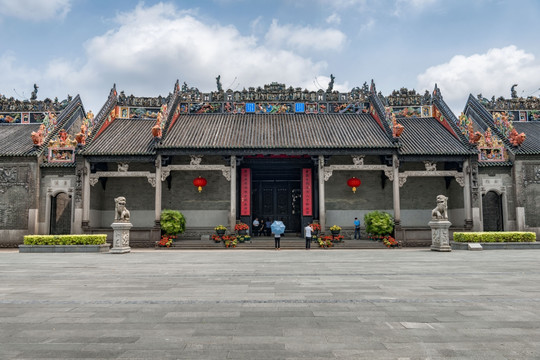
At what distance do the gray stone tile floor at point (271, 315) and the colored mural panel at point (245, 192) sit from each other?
11.5 meters

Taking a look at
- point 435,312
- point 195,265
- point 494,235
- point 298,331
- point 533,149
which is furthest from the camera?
point 533,149

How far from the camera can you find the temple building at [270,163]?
60.6ft

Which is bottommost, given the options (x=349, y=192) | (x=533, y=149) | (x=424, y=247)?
(x=424, y=247)

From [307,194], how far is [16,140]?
15.9 m

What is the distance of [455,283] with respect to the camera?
23.1 feet

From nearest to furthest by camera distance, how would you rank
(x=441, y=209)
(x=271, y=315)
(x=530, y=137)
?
(x=271, y=315)
(x=441, y=209)
(x=530, y=137)

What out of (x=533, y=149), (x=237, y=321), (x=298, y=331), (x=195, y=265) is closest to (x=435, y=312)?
(x=298, y=331)

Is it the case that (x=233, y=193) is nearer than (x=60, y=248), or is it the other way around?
(x=60, y=248)

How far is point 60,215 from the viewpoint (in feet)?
68.7

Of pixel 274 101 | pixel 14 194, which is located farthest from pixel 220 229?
pixel 14 194

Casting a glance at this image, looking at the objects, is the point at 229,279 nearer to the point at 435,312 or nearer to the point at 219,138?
the point at 435,312

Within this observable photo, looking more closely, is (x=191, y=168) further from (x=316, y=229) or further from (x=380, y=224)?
(x=380, y=224)

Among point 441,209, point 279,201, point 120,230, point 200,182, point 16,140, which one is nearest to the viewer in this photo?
point 120,230

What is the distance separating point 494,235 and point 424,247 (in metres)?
3.09
